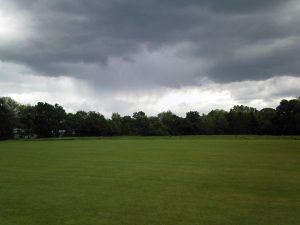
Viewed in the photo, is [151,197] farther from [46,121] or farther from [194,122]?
[194,122]

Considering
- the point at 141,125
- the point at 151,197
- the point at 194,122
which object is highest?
the point at 194,122

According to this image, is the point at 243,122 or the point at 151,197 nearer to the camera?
the point at 151,197

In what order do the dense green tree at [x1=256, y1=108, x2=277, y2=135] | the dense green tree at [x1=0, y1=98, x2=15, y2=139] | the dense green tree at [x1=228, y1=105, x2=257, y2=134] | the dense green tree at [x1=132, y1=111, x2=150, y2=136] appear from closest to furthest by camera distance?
the dense green tree at [x1=0, y1=98, x2=15, y2=139] < the dense green tree at [x1=256, y1=108, x2=277, y2=135] < the dense green tree at [x1=228, y1=105, x2=257, y2=134] < the dense green tree at [x1=132, y1=111, x2=150, y2=136]

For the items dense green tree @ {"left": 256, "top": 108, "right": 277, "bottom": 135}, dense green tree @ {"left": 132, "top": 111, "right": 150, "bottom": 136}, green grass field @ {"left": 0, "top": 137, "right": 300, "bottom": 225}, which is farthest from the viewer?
dense green tree @ {"left": 132, "top": 111, "right": 150, "bottom": 136}

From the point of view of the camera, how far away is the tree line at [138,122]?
123750 millimetres

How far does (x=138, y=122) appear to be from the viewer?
150 metres

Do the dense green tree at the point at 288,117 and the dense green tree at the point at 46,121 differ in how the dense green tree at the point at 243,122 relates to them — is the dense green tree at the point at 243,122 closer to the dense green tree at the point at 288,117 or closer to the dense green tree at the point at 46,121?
the dense green tree at the point at 288,117

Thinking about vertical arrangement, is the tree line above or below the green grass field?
above

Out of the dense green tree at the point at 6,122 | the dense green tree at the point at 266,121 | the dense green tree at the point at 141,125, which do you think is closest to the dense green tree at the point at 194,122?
the dense green tree at the point at 141,125

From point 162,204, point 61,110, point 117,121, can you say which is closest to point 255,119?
point 117,121

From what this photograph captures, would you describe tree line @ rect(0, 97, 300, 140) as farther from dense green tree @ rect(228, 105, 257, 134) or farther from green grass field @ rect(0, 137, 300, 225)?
green grass field @ rect(0, 137, 300, 225)

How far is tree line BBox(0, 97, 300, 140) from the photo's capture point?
124 m

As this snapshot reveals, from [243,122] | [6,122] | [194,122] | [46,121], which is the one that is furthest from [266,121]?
[6,122]

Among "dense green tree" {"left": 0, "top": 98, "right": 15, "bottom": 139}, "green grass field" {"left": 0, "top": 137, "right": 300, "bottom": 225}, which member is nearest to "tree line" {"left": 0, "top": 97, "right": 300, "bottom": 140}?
"dense green tree" {"left": 0, "top": 98, "right": 15, "bottom": 139}
